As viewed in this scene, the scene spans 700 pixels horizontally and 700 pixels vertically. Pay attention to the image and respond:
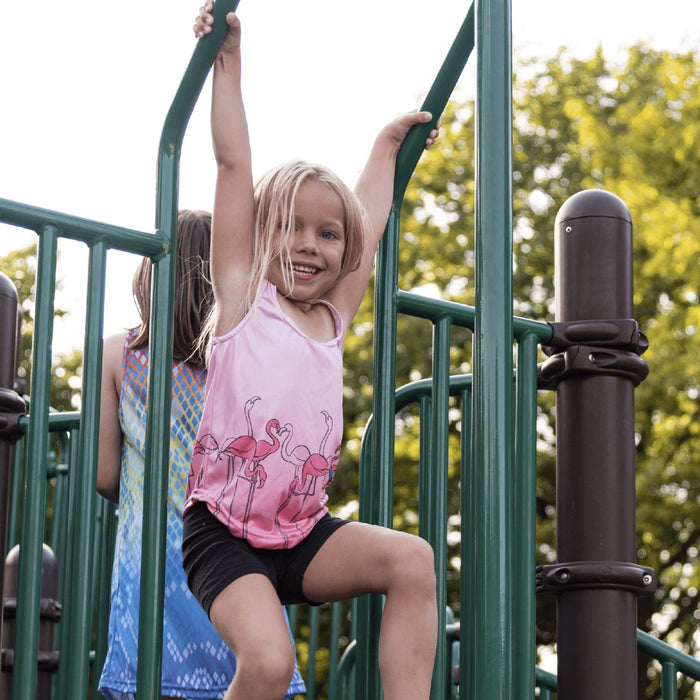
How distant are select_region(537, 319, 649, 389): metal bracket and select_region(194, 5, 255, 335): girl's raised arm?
780 millimetres

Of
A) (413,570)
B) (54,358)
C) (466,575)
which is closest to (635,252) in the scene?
(54,358)

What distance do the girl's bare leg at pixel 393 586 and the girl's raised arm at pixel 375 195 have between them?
0.53m

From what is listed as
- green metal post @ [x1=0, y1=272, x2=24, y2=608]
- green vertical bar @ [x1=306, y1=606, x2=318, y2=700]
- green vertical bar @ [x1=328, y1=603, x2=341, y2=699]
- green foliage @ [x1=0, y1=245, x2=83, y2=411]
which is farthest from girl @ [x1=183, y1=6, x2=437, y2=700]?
green foliage @ [x1=0, y1=245, x2=83, y2=411]

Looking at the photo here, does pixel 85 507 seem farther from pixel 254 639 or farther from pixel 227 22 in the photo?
pixel 227 22

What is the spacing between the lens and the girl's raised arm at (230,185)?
2.11 metres

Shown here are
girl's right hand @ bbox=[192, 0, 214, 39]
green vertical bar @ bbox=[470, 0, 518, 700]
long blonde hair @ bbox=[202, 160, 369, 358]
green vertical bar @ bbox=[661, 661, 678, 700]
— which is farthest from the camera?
green vertical bar @ bbox=[661, 661, 678, 700]

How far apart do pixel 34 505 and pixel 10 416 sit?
714 mm

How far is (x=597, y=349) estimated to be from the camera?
2.56 metres

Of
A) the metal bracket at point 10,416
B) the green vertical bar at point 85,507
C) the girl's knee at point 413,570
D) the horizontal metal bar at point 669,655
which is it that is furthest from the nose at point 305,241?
the horizontal metal bar at point 669,655

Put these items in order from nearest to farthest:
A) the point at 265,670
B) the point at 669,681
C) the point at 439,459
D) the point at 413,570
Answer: the point at 265,670
the point at 413,570
the point at 439,459
the point at 669,681

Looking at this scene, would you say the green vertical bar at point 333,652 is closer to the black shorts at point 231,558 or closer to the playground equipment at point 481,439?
the playground equipment at point 481,439

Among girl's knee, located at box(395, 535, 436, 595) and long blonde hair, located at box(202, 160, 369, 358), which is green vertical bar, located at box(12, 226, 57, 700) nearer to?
long blonde hair, located at box(202, 160, 369, 358)

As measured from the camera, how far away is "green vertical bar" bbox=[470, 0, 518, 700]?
169cm

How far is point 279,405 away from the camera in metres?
2.09
